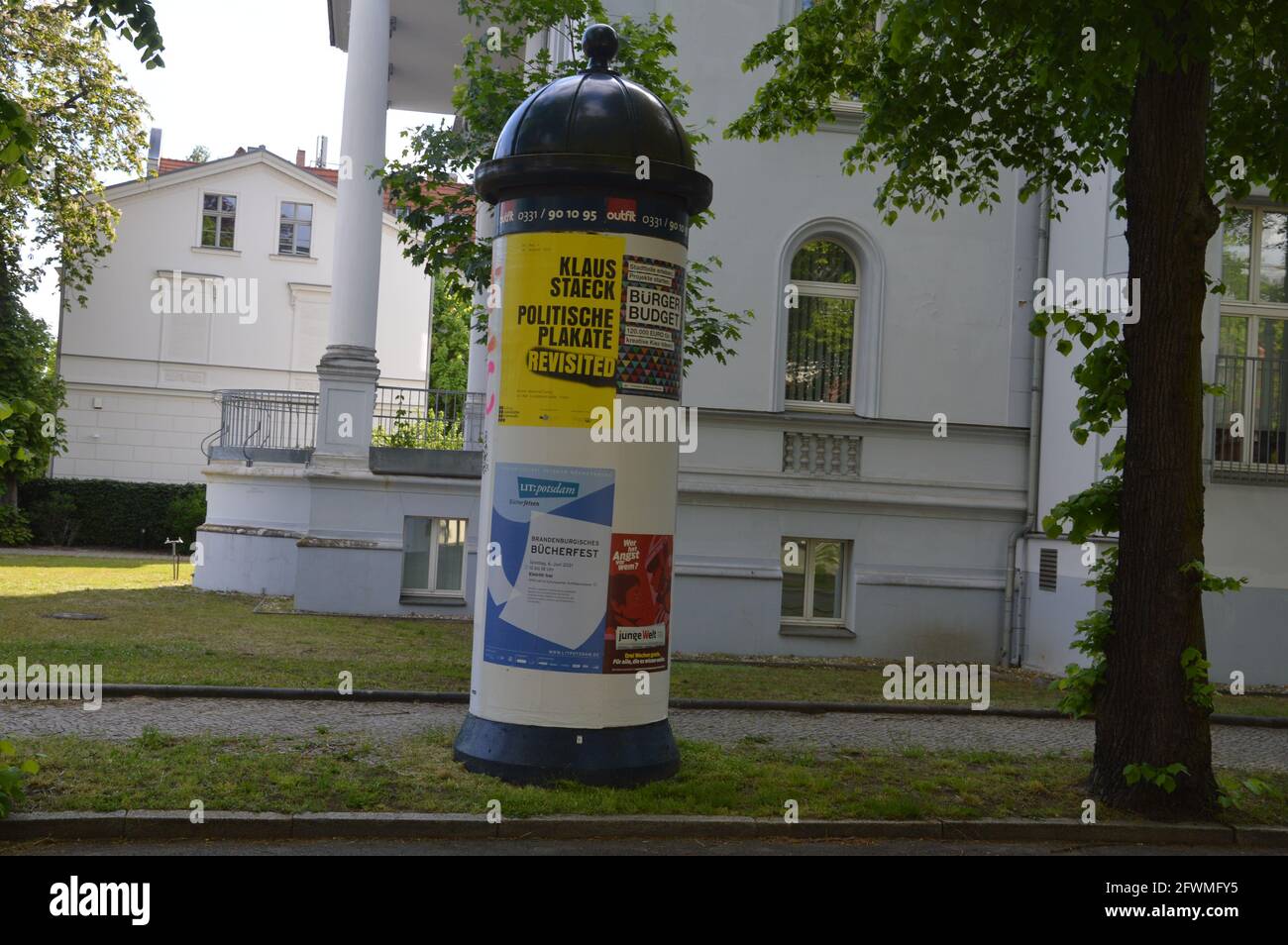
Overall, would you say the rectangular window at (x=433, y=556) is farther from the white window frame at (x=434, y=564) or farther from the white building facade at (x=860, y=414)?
the white building facade at (x=860, y=414)

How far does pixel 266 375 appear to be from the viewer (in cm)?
4066

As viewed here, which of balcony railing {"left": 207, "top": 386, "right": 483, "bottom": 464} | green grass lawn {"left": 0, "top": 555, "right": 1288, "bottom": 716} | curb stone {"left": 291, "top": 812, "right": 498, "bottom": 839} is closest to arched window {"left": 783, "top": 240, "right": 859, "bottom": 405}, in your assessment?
green grass lawn {"left": 0, "top": 555, "right": 1288, "bottom": 716}

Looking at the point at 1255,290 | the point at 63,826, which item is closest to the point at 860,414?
the point at 1255,290

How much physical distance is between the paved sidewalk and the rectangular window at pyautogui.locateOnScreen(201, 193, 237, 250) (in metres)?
33.7

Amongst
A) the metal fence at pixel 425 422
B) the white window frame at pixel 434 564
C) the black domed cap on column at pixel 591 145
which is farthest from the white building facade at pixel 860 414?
the black domed cap on column at pixel 591 145

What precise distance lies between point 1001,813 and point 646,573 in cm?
254

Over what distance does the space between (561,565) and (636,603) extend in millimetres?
540

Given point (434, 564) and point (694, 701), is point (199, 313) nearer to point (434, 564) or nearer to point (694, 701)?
point (434, 564)

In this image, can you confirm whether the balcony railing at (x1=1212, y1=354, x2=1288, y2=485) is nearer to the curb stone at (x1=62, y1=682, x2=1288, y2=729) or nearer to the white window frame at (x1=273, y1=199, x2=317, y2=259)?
the curb stone at (x1=62, y1=682, x2=1288, y2=729)

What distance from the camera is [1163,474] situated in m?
7.88

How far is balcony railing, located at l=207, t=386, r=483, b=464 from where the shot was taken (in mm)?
18016

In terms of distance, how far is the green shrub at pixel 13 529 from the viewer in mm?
31531

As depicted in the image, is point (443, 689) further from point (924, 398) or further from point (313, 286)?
point (313, 286)

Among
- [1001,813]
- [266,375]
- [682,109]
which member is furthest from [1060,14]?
[266,375]
